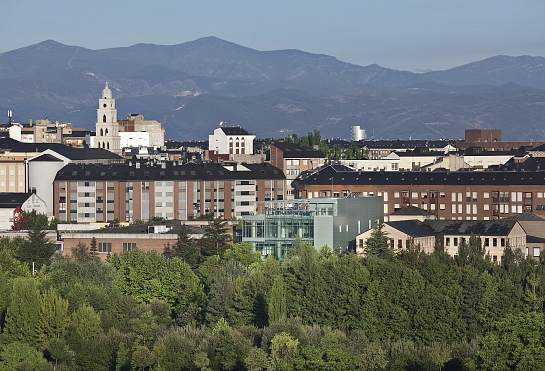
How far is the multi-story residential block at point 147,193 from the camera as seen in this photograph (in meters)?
105

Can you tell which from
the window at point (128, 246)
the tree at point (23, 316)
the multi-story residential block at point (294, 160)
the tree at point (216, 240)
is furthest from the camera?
the multi-story residential block at point (294, 160)

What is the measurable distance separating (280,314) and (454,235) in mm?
28518

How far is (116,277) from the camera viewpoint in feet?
215

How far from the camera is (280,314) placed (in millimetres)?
54562

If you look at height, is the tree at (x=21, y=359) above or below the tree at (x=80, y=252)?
below

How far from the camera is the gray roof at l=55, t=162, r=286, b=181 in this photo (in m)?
107

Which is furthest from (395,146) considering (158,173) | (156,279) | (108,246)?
(156,279)

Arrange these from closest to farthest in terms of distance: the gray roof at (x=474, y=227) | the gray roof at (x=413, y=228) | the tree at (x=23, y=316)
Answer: the tree at (x=23, y=316), the gray roof at (x=413, y=228), the gray roof at (x=474, y=227)

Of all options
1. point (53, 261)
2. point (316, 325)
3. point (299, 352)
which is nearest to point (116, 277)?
point (53, 261)

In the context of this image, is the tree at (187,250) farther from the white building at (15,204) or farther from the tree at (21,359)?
the white building at (15,204)

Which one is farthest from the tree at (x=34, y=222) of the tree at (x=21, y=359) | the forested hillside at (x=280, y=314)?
the tree at (x=21, y=359)

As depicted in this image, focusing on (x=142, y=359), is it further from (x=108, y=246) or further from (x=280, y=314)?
(x=108, y=246)

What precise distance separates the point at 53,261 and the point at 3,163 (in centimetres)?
5439

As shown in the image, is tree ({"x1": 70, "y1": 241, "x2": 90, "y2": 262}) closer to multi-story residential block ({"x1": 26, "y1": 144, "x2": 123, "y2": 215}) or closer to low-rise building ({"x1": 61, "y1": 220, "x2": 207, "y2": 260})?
low-rise building ({"x1": 61, "y1": 220, "x2": 207, "y2": 260})
